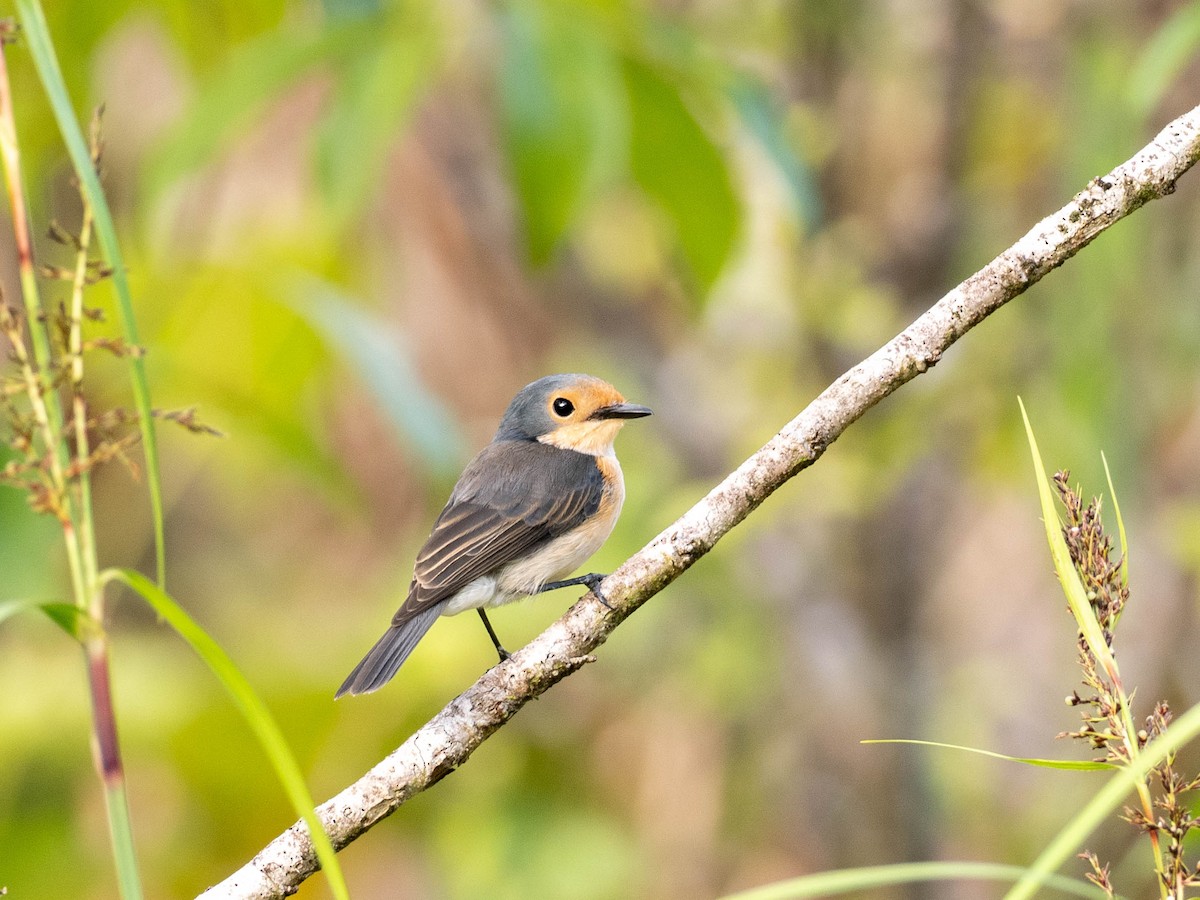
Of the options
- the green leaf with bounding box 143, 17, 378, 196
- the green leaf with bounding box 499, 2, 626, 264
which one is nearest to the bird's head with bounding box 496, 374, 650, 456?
the green leaf with bounding box 499, 2, 626, 264

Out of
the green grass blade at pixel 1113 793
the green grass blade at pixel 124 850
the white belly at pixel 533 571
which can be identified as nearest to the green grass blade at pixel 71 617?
the green grass blade at pixel 124 850

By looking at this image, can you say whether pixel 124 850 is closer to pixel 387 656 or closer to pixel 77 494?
pixel 77 494

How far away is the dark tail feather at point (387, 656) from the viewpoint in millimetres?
2910

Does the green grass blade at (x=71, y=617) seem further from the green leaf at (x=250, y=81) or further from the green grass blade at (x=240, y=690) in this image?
the green leaf at (x=250, y=81)

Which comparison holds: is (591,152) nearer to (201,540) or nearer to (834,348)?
(834,348)

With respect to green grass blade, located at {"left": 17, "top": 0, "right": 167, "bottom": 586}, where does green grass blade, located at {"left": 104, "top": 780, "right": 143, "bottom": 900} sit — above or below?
below

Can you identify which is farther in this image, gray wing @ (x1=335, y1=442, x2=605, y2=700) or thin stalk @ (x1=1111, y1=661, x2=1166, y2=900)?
gray wing @ (x1=335, y1=442, x2=605, y2=700)

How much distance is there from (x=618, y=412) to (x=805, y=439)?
1.82 m

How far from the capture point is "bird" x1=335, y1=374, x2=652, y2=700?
329 centimetres

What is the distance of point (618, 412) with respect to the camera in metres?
3.79

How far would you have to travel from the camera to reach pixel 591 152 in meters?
2.91

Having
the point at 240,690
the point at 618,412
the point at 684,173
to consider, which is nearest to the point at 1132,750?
the point at 240,690

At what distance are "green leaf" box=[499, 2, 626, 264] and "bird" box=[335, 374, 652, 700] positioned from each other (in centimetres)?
81

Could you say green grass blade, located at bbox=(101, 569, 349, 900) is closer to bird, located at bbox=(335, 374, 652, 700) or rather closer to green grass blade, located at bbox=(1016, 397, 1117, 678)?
green grass blade, located at bbox=(1016, 397, 1117, 678)
